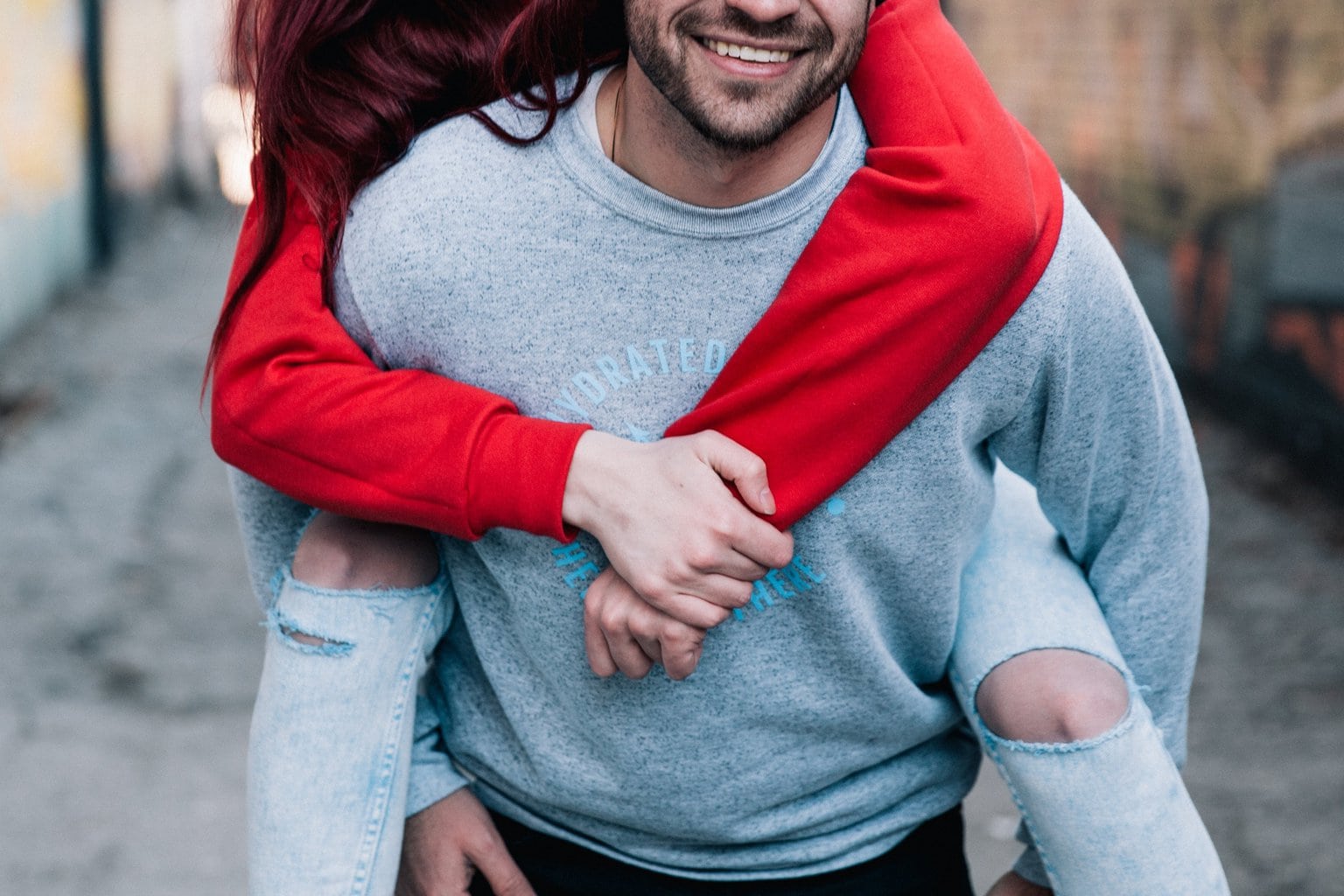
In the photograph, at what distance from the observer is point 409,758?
192 centimetres

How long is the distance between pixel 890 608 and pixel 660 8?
0.80m

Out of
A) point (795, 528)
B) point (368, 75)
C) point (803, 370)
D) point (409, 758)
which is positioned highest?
point (368, 75)

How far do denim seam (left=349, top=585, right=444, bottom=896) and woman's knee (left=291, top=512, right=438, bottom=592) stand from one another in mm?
82

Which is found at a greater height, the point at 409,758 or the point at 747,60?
the point at 747,60

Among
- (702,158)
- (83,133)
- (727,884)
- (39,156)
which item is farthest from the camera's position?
(83,133)

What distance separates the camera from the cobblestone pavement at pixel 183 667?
3.47 m

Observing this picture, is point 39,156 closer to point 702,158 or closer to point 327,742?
point 327,742

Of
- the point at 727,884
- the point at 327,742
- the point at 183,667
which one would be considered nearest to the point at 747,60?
the point at 327,742

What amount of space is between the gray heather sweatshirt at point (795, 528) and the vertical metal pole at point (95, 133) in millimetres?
8021

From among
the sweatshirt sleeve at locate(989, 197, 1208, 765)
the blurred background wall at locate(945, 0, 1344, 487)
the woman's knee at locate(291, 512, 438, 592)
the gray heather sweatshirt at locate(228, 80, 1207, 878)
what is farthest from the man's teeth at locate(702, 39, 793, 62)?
the blurred background wall at locate(945, 0, 1344, 487)

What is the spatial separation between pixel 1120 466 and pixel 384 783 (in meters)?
1.02

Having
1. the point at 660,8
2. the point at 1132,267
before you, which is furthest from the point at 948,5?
the point at 660,8

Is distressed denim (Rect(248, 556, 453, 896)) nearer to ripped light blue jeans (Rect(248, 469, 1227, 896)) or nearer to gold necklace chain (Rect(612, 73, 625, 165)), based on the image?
ripped light blue jeans (Rect(248, 469, 1227, 896))

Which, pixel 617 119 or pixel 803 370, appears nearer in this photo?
pixel 803 370
